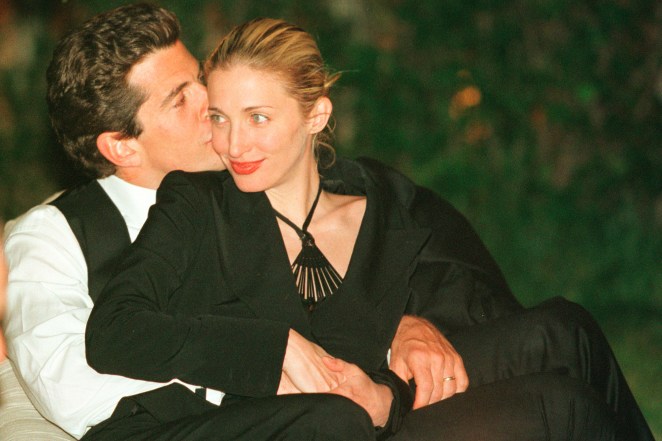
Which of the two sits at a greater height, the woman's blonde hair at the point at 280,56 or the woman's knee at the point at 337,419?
the woman's blonde hair at the point at 280,56

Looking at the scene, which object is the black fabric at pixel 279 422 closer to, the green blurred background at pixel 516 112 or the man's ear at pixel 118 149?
the man's ear at pixel 118 149

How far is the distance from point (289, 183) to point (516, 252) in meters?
2.64

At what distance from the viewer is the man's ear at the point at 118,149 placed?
9.18 ft

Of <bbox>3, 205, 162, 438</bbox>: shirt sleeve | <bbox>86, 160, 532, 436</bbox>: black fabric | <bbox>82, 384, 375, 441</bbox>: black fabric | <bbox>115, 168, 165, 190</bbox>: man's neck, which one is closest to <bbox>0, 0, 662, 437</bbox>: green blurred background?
<bbox>86, 160, 532, 436</bbox>: black fabric

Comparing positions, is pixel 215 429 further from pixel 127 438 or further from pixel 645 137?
pixel 645 137

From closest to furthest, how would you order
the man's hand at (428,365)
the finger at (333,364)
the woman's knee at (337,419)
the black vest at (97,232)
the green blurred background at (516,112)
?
the woman's knee at (337,419) → the finger at (333,364) → the man's hand at (428,365) → the black vest at (97,232) → the green blurred background at (516,112)

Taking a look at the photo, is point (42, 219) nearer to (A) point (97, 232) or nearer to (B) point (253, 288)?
(A) point (97, 232)

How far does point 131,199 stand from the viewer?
2.78 meters

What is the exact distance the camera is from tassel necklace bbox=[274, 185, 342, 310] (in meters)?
2.64

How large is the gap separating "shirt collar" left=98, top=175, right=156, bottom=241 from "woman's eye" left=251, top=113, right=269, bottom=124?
43cm

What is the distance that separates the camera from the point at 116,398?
2.41 metres

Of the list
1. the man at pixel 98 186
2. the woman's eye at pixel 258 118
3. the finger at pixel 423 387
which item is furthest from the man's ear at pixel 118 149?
the finger at pixel 423 387

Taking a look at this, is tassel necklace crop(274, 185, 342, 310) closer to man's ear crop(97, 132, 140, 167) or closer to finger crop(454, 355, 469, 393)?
finger crop(454, 355, 469, 393)

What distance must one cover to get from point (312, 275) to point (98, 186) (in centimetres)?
64
